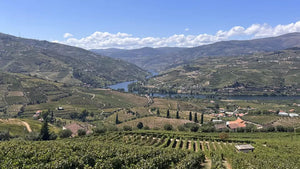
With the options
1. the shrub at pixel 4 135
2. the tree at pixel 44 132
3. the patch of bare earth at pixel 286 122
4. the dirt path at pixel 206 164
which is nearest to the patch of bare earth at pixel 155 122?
the tree at pixel 44 132

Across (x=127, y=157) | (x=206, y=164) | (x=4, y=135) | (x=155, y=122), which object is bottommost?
(x=155, y=122)

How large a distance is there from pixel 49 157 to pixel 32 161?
4.44m

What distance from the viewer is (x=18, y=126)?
449 feet

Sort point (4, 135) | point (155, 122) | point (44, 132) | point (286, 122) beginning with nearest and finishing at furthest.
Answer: point (44, 132)
point (4, 135)
point (286, 122)
point (155, 122)

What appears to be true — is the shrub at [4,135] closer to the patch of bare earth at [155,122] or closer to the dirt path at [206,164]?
the patch of bare earth at [155,122]

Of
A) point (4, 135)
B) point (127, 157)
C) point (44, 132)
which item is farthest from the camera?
point (4, 135)

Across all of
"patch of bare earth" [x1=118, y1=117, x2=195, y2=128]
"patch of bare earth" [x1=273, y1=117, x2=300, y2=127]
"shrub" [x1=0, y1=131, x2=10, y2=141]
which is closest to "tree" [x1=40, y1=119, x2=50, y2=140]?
"shrub" [x1=0, y1=131, x2=10, y2=141]

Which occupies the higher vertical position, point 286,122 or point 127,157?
point 127,157

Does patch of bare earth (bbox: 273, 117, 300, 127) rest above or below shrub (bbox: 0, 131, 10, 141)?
below

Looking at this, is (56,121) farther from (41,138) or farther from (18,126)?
(41,138)

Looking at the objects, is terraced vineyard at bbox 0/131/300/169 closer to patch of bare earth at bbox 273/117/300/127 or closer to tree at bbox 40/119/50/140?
tree at bbox 40/119/50/140

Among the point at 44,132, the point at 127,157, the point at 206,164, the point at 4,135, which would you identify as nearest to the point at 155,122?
the point at 44,132

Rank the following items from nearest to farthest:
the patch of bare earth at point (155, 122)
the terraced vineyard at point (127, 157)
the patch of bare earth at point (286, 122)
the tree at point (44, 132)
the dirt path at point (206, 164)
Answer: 1. the terraced vineyard at point (127, 157)
2. the dirt path at point (206, 164)
3. the tree at point (44, 132)
4. the patch of bare earth at point (286, 122)
5. the patch of bare earth at point (155, 122)

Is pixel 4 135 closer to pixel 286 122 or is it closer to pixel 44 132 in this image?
pixel 44 132
